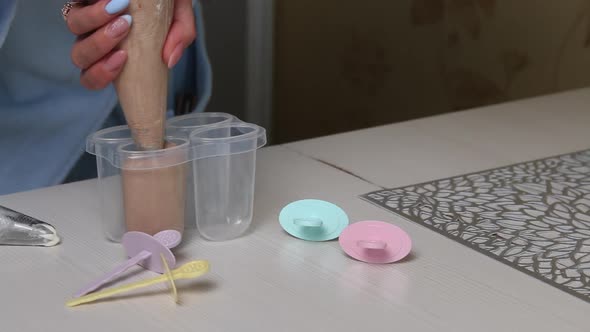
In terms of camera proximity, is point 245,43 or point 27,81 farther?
point 245,43

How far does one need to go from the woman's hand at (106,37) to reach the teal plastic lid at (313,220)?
0.45 feet

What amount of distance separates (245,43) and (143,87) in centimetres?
117

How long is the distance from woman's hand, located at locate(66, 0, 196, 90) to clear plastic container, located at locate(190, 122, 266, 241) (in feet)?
0.21

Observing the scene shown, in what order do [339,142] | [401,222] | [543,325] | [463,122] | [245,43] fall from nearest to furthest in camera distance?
1. [543,325]
2. [401,222]
3. [339,142]
4. [463,122]
5. [245,43]

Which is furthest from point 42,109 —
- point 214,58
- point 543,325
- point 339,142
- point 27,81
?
point 214,58

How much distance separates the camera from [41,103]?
0.84m

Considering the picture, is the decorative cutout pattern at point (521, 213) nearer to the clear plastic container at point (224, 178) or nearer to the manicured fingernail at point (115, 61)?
the clear plastic container at point (224, 178)

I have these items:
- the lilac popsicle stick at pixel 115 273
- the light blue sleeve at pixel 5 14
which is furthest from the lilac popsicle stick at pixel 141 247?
the light blue sleeve at pixel 5 14

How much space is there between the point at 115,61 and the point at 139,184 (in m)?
0.08

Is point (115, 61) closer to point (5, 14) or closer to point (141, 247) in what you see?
point (141, 247)

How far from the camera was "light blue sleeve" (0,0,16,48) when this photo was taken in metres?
0.72

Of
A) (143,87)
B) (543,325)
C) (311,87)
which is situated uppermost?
(143,87)

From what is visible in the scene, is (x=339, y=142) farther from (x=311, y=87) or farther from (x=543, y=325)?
(x=311, y=87)

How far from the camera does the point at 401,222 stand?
2.05ft
